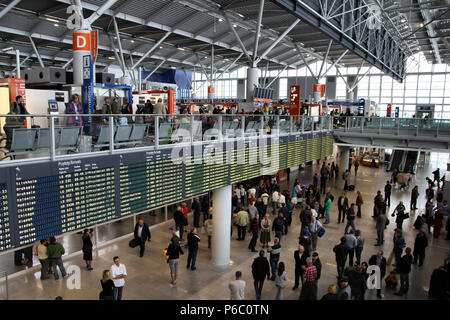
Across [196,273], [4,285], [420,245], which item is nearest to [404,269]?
[420,245]

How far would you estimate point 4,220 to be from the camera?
17.2 ft

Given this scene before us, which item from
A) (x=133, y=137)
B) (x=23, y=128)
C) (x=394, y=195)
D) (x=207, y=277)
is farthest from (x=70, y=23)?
(x=394, y=195)

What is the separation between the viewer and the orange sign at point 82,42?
1177 cm

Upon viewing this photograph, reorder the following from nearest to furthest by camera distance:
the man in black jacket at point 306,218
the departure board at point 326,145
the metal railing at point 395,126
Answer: the man in black jacket at point 306,218 → the departure board at point 326,145 → the metal railing at point 395,126

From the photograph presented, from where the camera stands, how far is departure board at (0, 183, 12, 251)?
5203 millimetres

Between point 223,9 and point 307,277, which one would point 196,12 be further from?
point 307,277

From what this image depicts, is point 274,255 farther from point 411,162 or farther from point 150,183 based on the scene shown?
point 411,162

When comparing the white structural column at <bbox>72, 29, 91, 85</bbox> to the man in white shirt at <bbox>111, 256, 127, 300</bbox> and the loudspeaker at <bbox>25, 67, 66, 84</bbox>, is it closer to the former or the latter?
the loudspeaker at <bbox>25, 67, 66, 84</bbox>

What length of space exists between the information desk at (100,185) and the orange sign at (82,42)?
601 cm

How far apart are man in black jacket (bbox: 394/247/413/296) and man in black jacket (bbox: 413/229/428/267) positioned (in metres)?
2.17

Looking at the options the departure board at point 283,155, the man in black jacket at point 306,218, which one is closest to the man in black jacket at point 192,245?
the man in black jacket at point 306,218

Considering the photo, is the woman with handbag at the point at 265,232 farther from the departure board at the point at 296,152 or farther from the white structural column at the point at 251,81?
the white structural column at the point at 251,81
